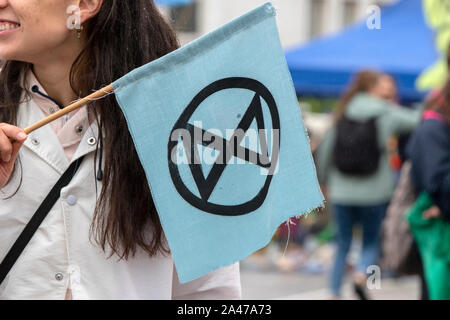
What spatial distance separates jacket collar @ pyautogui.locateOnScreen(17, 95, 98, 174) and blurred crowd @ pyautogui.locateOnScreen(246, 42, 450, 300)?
1.91 feet

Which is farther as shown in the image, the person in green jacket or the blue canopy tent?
the blue canopy tent

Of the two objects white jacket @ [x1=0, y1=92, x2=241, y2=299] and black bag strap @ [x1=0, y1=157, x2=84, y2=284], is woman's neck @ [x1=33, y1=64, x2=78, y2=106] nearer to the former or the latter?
white jacket @ [x1=0, y1=92, x2=241, y2=299]

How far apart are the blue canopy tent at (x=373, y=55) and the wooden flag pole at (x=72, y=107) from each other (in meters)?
8.69

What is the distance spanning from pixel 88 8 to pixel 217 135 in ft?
1.58

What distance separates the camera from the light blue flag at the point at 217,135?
232cm

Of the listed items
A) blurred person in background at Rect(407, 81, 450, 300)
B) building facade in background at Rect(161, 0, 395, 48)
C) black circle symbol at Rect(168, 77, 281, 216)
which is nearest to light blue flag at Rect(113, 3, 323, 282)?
black circle symbol at Rect(168, 77, 281, 216)

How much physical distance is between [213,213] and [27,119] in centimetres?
57

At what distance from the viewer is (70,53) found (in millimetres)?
2445

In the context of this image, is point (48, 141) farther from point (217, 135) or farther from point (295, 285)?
point (295, 285)

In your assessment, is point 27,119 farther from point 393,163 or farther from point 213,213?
point 393,163

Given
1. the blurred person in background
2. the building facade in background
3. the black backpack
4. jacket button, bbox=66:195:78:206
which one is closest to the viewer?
jacket button, bbox=66:195:78:206

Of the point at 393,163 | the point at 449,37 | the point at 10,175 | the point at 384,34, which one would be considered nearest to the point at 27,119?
the point at 10,175

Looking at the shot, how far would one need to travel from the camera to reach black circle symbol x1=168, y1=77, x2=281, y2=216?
2.32 metres

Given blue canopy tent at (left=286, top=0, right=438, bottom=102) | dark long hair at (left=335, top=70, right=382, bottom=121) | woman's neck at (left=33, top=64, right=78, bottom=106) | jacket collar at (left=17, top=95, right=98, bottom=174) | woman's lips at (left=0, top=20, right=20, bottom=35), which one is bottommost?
jacket collar at (left=17, top=95, right=98, bottom=174)
